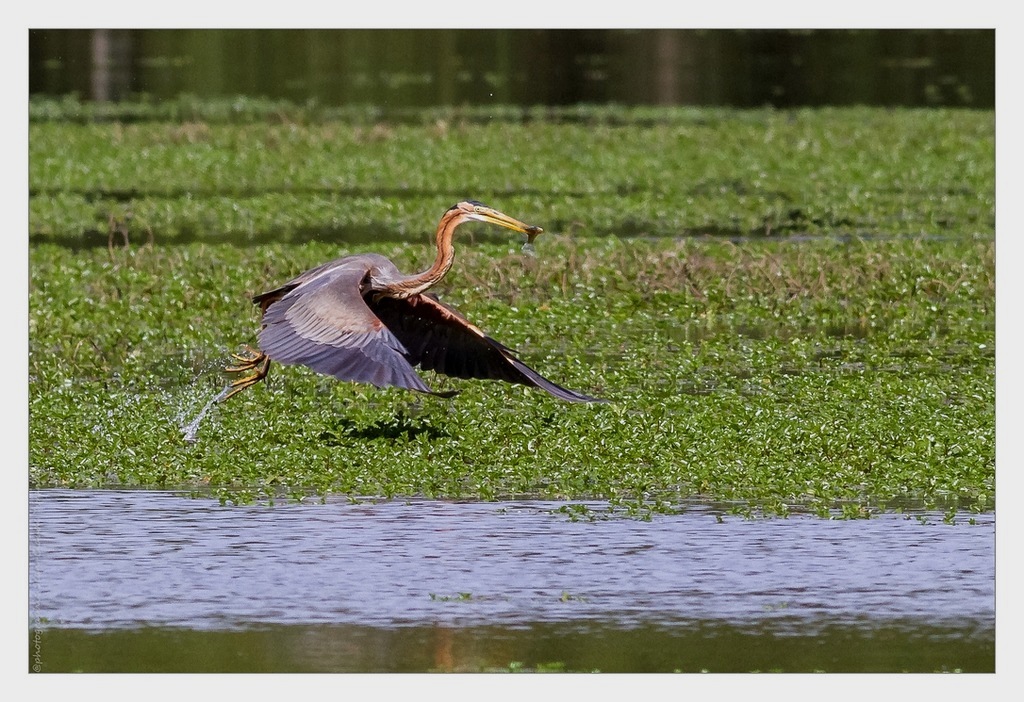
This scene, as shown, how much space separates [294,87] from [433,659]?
19363 millimetres

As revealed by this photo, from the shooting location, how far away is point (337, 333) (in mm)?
8844

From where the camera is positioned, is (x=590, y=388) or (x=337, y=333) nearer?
(x=337, y=333)

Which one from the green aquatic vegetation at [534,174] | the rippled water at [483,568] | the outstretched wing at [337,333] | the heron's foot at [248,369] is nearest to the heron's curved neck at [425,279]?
the outstretched wing at [337,333]

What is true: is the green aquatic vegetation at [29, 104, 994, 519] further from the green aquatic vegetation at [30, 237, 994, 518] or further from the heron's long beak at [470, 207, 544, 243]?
the heron's long beak at [470, 207, 544, 243]

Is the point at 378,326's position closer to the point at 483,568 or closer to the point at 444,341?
the point at 444,341

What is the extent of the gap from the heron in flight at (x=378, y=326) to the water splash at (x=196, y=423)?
64 mm

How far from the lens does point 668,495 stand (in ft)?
29.0

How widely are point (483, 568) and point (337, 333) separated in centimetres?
158

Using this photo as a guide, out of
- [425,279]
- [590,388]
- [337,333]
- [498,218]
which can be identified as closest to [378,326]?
[337,333]

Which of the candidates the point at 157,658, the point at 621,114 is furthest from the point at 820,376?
the point at 621,114

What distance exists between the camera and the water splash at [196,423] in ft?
31.2

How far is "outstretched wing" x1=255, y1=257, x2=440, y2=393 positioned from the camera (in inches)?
332

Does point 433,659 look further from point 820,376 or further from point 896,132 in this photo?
point 896,132

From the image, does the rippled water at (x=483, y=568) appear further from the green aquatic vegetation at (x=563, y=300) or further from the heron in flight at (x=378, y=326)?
the heron in flight at (x=378, y=326)
